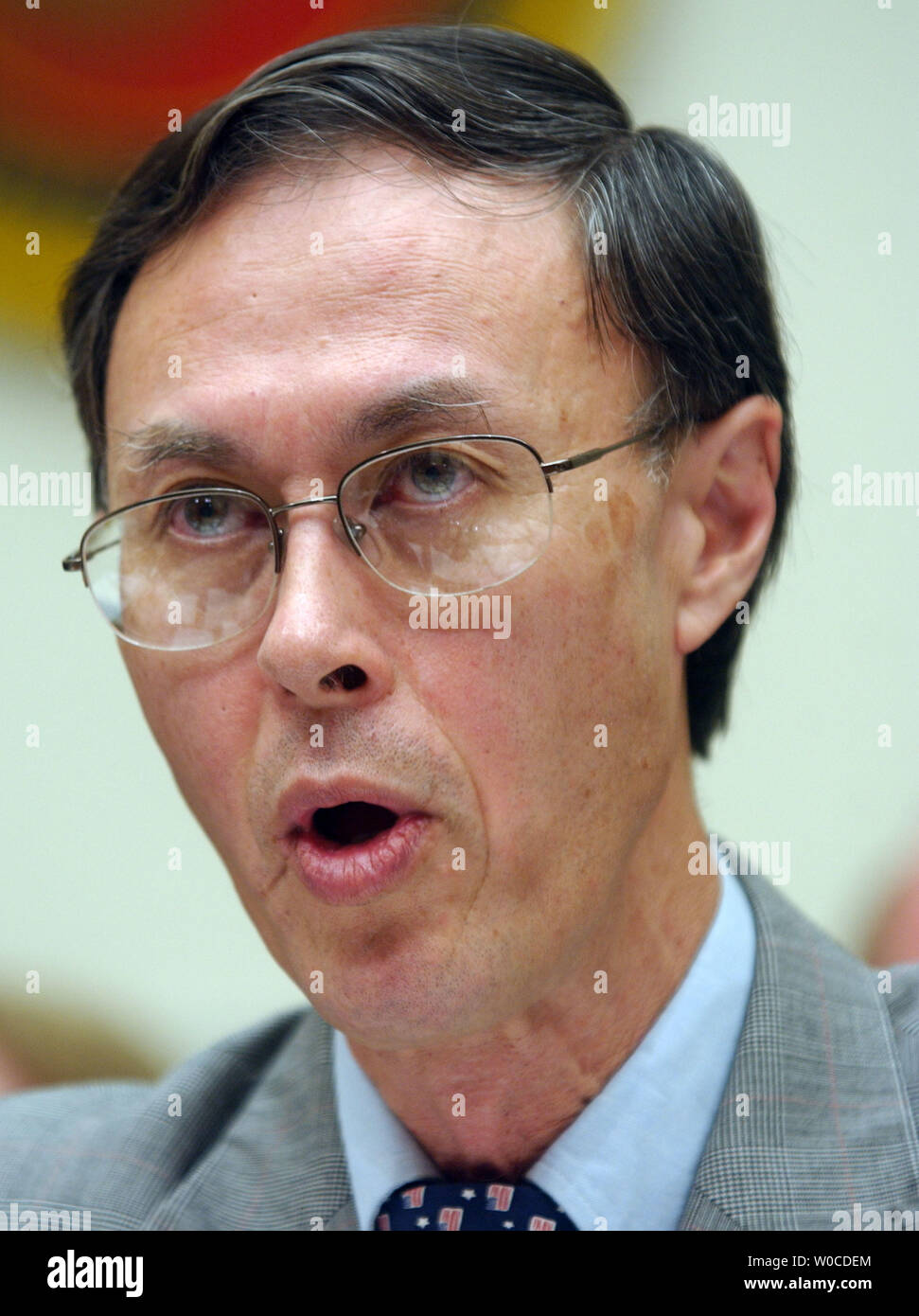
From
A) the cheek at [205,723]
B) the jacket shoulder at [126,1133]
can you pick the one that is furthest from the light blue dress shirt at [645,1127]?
the cheek at [205,723]

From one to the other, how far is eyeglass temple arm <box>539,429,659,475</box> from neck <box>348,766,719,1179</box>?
429 millimetres

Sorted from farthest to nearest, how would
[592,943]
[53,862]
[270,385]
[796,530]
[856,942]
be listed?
[53,862], [856,942], [796,530], [592,943], [270,385]

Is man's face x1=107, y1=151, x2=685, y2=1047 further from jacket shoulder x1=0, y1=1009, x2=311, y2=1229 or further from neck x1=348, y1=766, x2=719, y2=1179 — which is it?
jacket shoulder x1=0, y1=1009, x2=311, y2=1229

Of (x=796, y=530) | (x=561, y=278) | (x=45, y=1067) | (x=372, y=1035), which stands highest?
(x=561, y=278)

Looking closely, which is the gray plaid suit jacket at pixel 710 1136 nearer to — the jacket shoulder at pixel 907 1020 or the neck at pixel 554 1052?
the jacket shoulder at pixel 907 1020

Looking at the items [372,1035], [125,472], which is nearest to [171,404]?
[125,472]

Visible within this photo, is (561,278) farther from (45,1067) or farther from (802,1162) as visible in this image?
(45,1067)

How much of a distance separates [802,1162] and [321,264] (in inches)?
44.5

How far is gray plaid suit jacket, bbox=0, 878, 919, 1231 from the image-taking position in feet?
4.73

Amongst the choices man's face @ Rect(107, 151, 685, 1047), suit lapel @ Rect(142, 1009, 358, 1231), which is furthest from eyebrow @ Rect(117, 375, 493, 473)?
suit lapel @ Rect(142, 1009, 358, 1231)

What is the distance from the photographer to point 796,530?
211 cm

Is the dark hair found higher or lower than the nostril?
higher

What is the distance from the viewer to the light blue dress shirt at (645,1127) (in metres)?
1.48

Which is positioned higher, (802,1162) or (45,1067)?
(802,1162)
